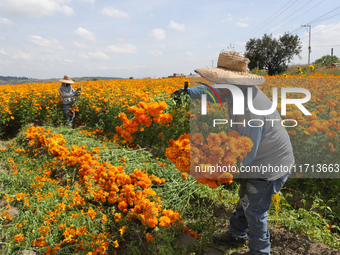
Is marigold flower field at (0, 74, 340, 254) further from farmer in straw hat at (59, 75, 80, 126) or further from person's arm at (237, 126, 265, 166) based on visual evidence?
farmer in straw hat at (59, 75, 80, 126)

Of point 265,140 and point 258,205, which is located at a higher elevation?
point 265,140

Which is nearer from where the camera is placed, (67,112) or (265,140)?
(265,140)

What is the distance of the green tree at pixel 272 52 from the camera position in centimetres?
2912

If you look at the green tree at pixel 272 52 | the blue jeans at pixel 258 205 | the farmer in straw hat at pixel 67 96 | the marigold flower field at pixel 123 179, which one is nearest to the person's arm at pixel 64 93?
the farmer in straw hat at pixel 67 96

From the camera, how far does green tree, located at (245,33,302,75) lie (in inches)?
1146

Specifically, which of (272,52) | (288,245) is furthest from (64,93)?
(272,52)

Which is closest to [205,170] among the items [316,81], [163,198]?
[163,198]

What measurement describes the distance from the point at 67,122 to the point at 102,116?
1343mm

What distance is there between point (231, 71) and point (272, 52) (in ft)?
101

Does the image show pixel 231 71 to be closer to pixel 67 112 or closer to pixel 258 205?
pixel 258 205

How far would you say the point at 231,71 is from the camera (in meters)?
1.87

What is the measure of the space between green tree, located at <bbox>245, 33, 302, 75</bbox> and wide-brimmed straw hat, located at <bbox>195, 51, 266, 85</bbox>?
95.3 feet

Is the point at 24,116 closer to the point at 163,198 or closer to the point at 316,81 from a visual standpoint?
the point at 163,198

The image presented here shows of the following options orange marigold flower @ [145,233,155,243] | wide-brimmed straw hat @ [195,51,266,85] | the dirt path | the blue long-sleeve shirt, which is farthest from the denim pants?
the blue long-sleeve shirt
